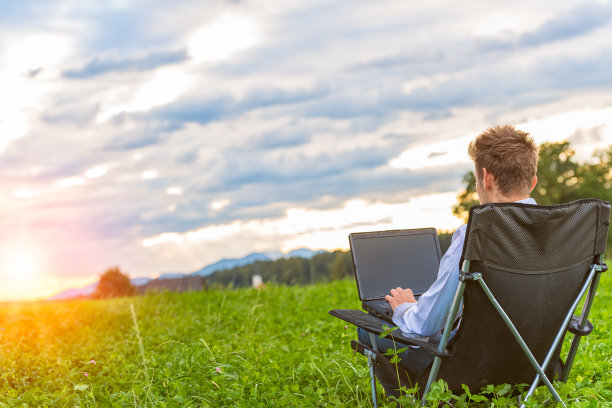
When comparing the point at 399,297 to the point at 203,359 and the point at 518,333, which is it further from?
the point at 203,359

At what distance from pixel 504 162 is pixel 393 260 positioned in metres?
1.03

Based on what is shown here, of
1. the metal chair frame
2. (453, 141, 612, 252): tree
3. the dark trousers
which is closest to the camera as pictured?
the metal chair frame

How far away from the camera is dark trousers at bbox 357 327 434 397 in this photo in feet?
10.9

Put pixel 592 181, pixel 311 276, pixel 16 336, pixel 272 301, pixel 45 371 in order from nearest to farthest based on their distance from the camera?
pixel 45 371, pixel 16 336, pixel 272 301, pixel 311 276, pixel 592 181

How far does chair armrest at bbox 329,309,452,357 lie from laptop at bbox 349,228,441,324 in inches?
2.9

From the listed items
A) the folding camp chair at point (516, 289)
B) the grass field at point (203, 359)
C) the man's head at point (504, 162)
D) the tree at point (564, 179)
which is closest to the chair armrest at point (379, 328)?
the folding camp chair at point (516, 289)

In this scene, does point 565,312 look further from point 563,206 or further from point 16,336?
point 16,336

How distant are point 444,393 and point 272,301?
6655mm

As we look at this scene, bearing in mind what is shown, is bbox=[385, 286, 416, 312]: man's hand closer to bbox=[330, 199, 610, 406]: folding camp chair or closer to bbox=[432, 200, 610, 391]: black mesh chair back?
bbox=[330, 199, 610, 406]: folding camp chair

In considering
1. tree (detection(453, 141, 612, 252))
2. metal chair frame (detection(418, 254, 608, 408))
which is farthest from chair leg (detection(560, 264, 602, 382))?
tree (detection(453, 141, 612, 252))

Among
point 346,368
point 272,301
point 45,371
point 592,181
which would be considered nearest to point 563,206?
point 346,368

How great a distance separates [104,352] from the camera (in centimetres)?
628

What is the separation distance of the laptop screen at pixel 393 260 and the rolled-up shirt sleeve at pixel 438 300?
52 centimetres

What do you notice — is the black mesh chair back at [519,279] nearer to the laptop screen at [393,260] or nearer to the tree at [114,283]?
the laptop screen at [393,260]
